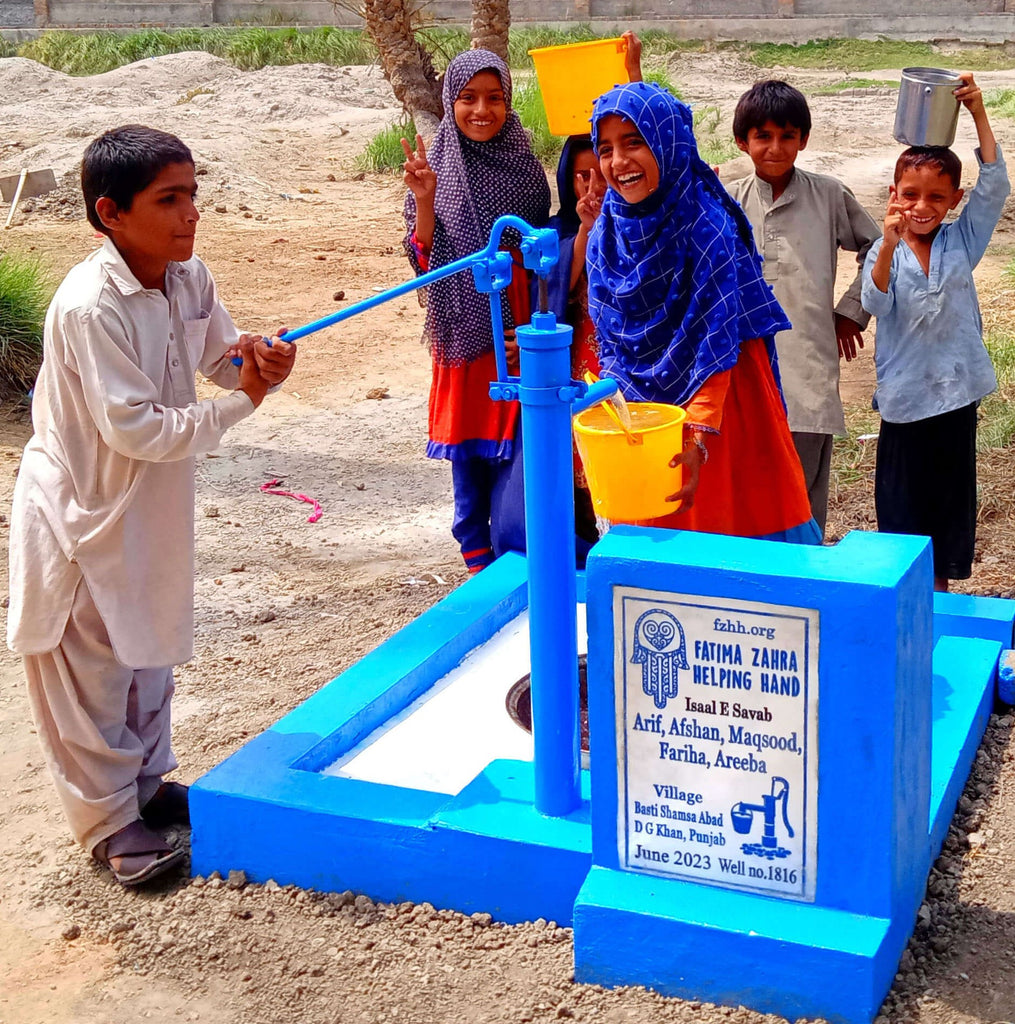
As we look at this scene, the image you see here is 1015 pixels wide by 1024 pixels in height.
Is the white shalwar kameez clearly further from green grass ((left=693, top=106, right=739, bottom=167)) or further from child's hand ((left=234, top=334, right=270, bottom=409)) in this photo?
green grass ((left=693, top=106, right=739, bottom=167))

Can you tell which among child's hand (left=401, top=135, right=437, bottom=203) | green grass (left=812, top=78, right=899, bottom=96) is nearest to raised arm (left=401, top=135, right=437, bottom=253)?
child's hand (left=401, top=135, right=437, bottom=203)

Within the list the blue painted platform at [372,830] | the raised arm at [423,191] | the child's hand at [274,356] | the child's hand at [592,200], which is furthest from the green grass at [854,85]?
the blue painted platform at [372,830]

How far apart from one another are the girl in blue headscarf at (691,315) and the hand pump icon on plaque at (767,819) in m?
0.68

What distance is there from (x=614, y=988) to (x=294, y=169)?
40.1 feet

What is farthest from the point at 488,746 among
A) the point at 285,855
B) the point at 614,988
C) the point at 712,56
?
the point at 712,56

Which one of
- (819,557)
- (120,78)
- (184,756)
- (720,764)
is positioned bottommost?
(184,756)

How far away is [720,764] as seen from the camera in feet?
7.66

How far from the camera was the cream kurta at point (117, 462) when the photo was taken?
271 centimetres

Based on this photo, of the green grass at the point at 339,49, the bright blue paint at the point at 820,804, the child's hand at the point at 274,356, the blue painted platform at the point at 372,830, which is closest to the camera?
the bright blue paint at the point at 820,804

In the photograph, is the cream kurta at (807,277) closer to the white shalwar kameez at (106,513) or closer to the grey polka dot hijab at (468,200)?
the grey polka dot hijab at (468,200)

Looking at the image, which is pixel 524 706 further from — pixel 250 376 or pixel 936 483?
pixel 936 483

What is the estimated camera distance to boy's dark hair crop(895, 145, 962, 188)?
3496 mm

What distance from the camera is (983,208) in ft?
11.5

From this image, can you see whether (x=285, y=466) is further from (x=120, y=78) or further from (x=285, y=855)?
(x=120, y=78)
